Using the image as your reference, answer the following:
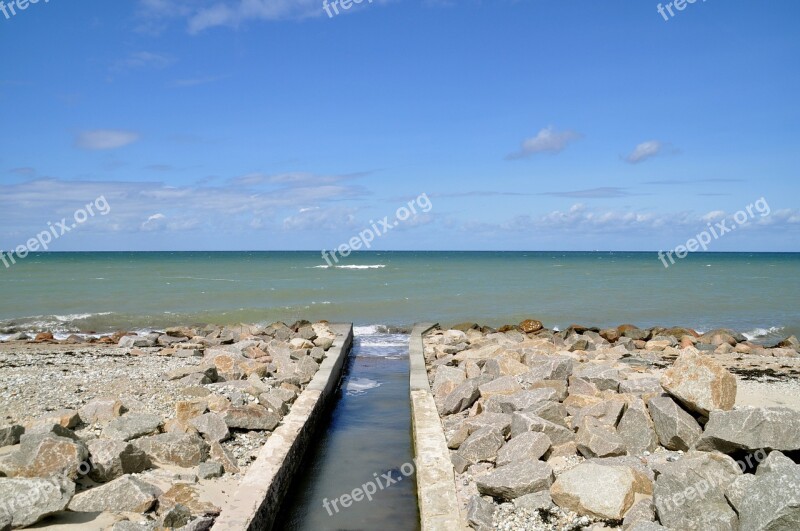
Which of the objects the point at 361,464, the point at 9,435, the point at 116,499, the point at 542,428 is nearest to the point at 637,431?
the point at 542,428

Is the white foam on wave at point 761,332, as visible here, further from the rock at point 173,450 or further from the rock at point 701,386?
the rock at point 173,450

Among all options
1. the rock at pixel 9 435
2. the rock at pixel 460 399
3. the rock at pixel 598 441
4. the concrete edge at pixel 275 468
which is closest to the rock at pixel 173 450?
the concrete edge at pixel 275 468

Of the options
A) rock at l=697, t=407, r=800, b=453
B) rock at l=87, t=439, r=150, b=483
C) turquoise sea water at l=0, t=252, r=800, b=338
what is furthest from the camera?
turquoise sea water at l=0, t=252, r=800, b=338

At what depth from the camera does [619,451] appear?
5.87 meters

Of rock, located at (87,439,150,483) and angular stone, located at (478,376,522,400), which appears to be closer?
rock, located at (87,439,150,483)

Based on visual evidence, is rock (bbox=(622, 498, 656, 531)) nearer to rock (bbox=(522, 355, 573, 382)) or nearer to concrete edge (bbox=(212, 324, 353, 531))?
concrete edge (bbox=(212, 324, 353, 531))

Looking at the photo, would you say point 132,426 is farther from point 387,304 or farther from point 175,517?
point 387,304

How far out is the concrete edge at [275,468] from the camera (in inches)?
186

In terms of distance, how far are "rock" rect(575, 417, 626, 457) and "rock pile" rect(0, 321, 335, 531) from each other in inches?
129

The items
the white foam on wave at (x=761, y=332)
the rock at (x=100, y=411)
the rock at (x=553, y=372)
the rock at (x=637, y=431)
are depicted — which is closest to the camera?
the rock at (x=637, y=431)

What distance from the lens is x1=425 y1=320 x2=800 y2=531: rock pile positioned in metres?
4.27

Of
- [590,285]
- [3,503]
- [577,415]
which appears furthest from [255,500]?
[590,285]

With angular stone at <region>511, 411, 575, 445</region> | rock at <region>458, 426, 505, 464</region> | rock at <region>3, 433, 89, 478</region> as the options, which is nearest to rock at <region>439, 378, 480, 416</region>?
angular stone at <region>511, 411, 575, 445</region>

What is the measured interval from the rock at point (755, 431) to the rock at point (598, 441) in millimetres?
829
